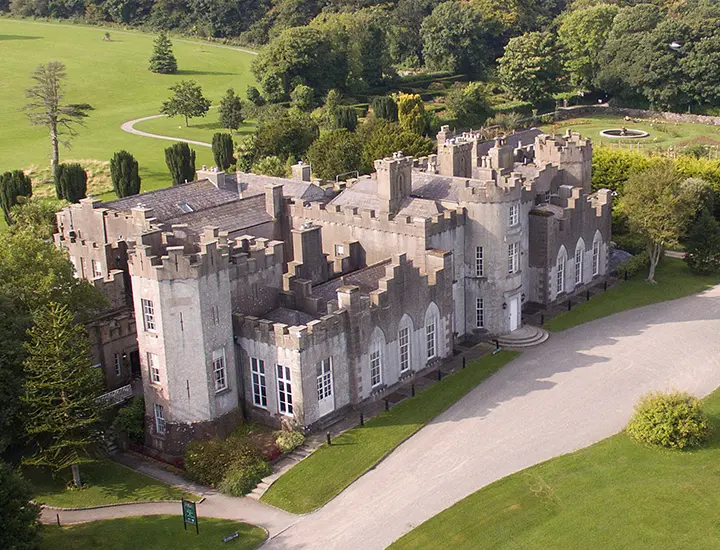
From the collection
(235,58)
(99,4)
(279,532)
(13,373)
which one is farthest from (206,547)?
(99,4)

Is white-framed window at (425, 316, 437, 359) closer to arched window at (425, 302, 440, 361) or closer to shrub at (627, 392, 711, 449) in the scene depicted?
arched window at (425, 302, 440, 361)

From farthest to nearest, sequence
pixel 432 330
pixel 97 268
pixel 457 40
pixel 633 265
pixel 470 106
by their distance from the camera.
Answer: pixel 457 40 < pixel 470 106 < pixel 633 265 < pixel 97 268 < pixel 432 330

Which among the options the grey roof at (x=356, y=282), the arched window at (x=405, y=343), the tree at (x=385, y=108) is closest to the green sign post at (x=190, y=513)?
the grey roof at (x=356, y=282)

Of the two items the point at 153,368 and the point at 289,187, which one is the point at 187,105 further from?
the point at 153,368

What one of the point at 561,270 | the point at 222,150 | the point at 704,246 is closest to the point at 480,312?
the point at 561,270

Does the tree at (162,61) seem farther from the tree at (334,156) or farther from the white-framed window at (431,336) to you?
the white-framed window at (431,336)

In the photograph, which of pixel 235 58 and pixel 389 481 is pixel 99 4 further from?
pixel 389 481
